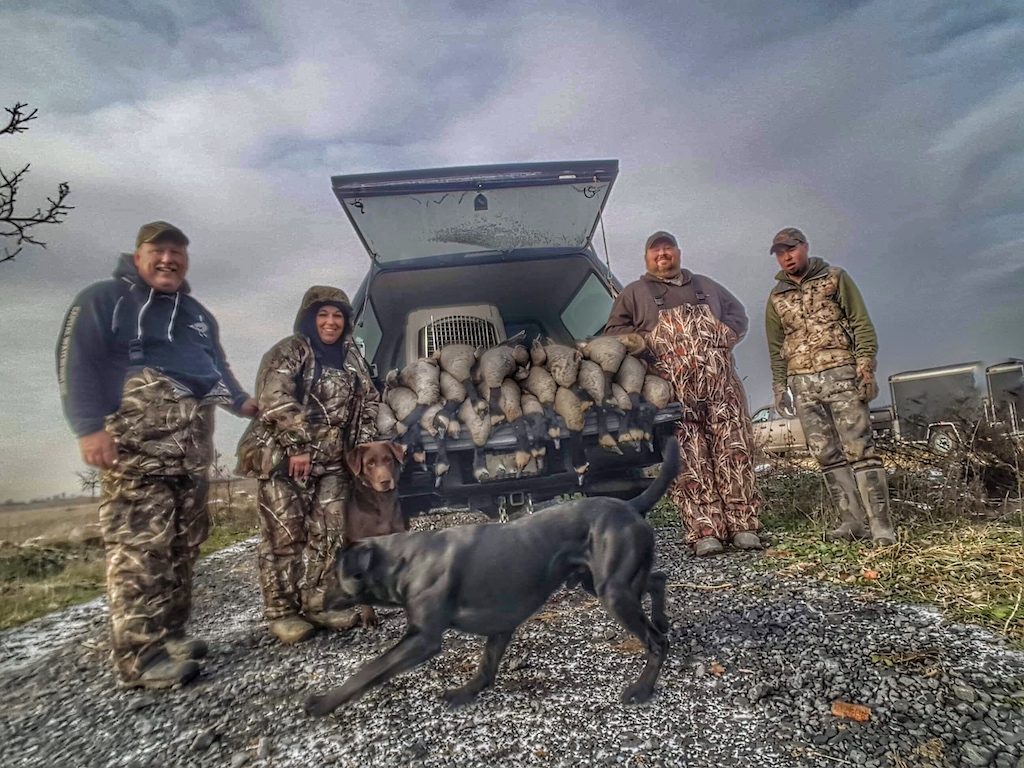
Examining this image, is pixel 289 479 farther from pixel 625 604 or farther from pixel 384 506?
pixel 625 604

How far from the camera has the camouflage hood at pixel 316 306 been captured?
9.98 ft

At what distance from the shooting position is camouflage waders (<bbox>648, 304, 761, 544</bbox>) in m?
3.85

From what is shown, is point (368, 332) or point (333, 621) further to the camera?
point (368, 332)

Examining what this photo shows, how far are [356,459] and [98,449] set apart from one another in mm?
1096

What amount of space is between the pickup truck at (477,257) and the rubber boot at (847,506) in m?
1.34

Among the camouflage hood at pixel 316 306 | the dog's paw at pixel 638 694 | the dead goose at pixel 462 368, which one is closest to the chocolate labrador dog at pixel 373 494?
the dead goose at pixel 462 368

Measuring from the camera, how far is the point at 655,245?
4.22m

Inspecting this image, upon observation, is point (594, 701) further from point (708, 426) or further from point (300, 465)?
point (708, 426)

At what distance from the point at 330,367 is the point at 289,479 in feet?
2.22

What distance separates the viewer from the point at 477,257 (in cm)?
482

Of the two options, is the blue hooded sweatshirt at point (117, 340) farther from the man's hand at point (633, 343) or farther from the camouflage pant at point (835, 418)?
the camouflage pant at point (835, 418)

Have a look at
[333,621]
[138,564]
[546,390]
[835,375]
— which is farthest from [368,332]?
[835,375]

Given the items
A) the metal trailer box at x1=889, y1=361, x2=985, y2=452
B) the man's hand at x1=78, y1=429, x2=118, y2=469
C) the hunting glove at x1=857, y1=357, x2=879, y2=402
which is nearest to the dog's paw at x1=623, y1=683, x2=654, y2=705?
the man's hand at x1=78, y1=429, x2=118, y2=469

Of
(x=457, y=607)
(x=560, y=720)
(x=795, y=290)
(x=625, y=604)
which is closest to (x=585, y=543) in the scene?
(x=625, y=604)
